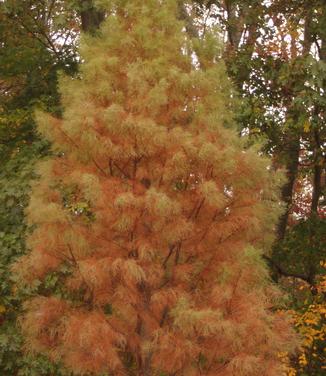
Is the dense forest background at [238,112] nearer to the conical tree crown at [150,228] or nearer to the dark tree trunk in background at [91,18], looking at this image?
the dark tree trunk in background at [91,18]

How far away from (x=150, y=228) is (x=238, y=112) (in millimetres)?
4132

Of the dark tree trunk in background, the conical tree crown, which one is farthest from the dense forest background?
the conical tree crown

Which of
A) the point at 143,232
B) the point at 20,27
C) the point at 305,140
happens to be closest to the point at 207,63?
the point at 143,232

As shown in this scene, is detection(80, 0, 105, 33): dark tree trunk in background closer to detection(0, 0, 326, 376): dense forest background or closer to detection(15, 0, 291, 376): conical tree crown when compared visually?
detection(0, 0, 326, 376): dense forest background

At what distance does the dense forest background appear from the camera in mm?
11305

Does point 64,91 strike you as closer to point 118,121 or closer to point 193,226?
point 118,121

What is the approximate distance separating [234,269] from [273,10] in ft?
23.3

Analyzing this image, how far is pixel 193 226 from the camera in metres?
9.12

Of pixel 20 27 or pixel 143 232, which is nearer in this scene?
pixel 143 232

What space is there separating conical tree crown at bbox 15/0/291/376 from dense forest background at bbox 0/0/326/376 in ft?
2.61

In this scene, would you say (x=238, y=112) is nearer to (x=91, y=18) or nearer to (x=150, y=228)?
(x=91, y=18)

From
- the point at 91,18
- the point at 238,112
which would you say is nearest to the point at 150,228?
the point at 238,112

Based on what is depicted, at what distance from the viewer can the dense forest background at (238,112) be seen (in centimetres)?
1130

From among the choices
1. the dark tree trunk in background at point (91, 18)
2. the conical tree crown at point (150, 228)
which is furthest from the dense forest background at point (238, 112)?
the conical tree crown at point (150, 228)
